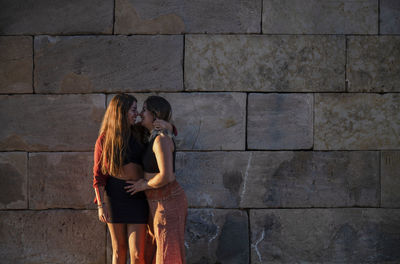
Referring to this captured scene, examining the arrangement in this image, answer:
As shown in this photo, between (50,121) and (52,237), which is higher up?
(50,121)

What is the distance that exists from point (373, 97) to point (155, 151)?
2.69m

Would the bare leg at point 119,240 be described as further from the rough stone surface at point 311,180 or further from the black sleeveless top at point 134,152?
the rough stone surface at point 311,180

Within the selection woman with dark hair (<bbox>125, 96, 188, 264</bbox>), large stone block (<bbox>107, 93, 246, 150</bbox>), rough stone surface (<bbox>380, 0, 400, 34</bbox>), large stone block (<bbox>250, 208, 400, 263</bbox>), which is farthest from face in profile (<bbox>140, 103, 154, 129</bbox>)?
rough stone surface (<bbox>380, 0, 400, 34</bbox>)

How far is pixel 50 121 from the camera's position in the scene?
4.11m

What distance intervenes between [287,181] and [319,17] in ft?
6.30

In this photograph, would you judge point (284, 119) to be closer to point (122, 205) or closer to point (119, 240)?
point (122, 205)

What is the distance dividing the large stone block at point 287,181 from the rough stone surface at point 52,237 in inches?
47.0

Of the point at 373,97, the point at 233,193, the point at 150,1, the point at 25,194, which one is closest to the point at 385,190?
the point at 373,97

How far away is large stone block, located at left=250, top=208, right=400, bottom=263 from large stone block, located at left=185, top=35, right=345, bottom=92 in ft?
4.76

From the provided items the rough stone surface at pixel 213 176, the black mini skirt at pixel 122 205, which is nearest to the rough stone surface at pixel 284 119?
the rough stone surface at pixel 213 176

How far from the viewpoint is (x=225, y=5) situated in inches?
161

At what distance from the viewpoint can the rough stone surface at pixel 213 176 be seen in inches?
160

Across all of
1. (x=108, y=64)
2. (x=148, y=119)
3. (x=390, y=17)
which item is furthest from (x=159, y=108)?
(x=390, y=17)

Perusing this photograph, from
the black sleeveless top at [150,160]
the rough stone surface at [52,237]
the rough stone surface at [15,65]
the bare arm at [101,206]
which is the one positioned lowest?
the rough stone surface at [52,237]
